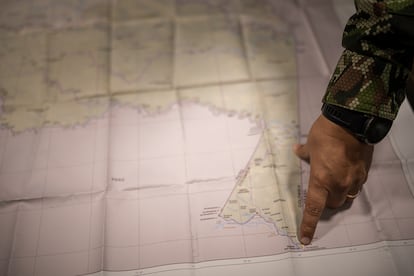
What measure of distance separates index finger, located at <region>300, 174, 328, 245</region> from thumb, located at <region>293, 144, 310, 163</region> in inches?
4.8

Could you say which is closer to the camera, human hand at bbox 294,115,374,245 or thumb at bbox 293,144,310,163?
human hand at bbox 294,115,374,245

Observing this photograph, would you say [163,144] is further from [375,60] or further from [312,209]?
[375,60]

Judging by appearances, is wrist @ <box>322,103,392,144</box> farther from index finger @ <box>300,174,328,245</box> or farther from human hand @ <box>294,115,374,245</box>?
index finger @ <box>300,174,328,245</box>

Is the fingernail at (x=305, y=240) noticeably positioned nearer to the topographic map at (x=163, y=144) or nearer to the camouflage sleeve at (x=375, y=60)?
the topographic map at (x=163, y=144)

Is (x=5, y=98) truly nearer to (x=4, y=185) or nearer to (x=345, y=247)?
(x=4, y=185)

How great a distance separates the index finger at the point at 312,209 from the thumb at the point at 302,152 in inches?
4.8

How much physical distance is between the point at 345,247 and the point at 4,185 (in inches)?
28.5

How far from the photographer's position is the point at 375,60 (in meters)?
0.66

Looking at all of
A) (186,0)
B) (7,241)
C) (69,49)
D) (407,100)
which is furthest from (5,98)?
(407,100)

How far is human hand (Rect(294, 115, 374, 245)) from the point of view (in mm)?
709

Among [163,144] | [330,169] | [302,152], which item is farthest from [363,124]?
[163,144]

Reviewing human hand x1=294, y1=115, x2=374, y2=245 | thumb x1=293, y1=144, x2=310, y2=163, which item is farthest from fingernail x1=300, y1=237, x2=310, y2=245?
thumb x1=293, y1=144, x2=310, y2=163

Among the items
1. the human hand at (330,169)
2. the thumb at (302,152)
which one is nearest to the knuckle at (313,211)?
the human hand at (330,169)

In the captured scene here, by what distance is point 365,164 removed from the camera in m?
0.79
